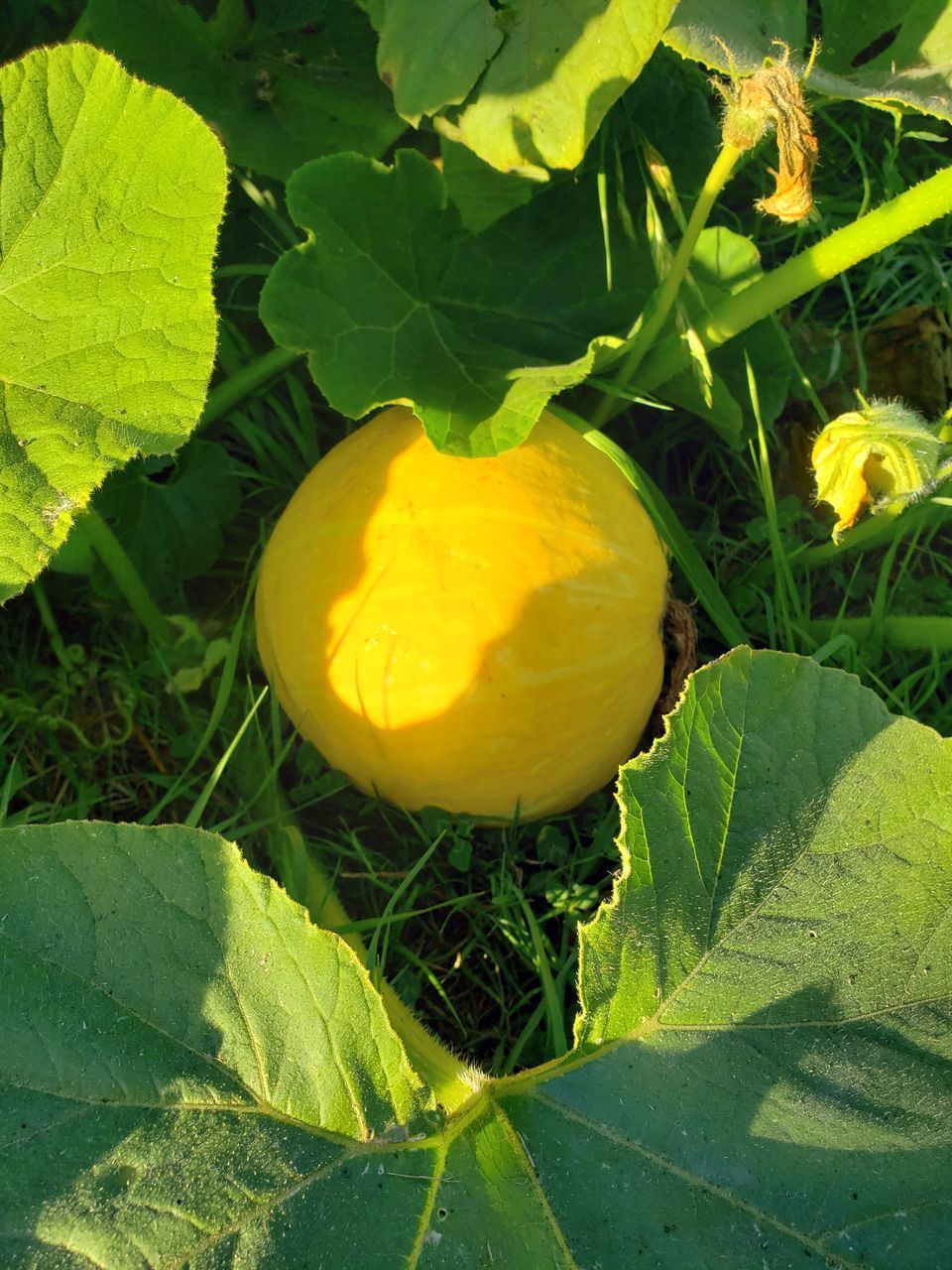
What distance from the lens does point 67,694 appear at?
2.08 metres

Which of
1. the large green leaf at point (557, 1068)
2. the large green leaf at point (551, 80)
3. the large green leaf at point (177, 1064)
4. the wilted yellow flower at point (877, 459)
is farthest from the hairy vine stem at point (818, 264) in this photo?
the large green leaf at point (177, 1064)

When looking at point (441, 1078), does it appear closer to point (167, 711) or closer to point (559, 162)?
point (167, 711)

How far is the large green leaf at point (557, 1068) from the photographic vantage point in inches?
48.4

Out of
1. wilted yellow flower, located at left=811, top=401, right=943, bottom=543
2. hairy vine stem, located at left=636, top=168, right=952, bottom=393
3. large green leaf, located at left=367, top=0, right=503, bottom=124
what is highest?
large green leaf, located at left=367, top=0, right=503, bottom=124

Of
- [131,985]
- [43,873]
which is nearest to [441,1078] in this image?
[131,985]

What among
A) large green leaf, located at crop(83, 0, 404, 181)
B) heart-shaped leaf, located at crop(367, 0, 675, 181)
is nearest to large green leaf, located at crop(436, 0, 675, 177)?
heart-shaped leaf, located at crop(367, 0, 675, 181)

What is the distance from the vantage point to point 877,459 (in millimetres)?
1607

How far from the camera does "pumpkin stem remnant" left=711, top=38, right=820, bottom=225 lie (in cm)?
132

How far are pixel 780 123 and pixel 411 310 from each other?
0.64m

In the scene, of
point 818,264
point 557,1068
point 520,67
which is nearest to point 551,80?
point 520,67

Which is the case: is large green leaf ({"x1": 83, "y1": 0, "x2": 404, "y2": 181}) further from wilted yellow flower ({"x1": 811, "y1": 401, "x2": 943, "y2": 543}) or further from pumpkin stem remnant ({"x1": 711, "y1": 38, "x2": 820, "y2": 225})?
wilted yellow flower ({"x1": 811, "y1": 401, "x2": 943, "y2": 543})

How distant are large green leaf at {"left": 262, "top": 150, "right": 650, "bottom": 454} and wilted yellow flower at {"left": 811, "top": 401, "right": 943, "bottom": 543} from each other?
1.17 ft

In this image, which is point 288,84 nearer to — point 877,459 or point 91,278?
point 91,278

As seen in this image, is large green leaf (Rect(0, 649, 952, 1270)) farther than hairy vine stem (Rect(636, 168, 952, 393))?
No
